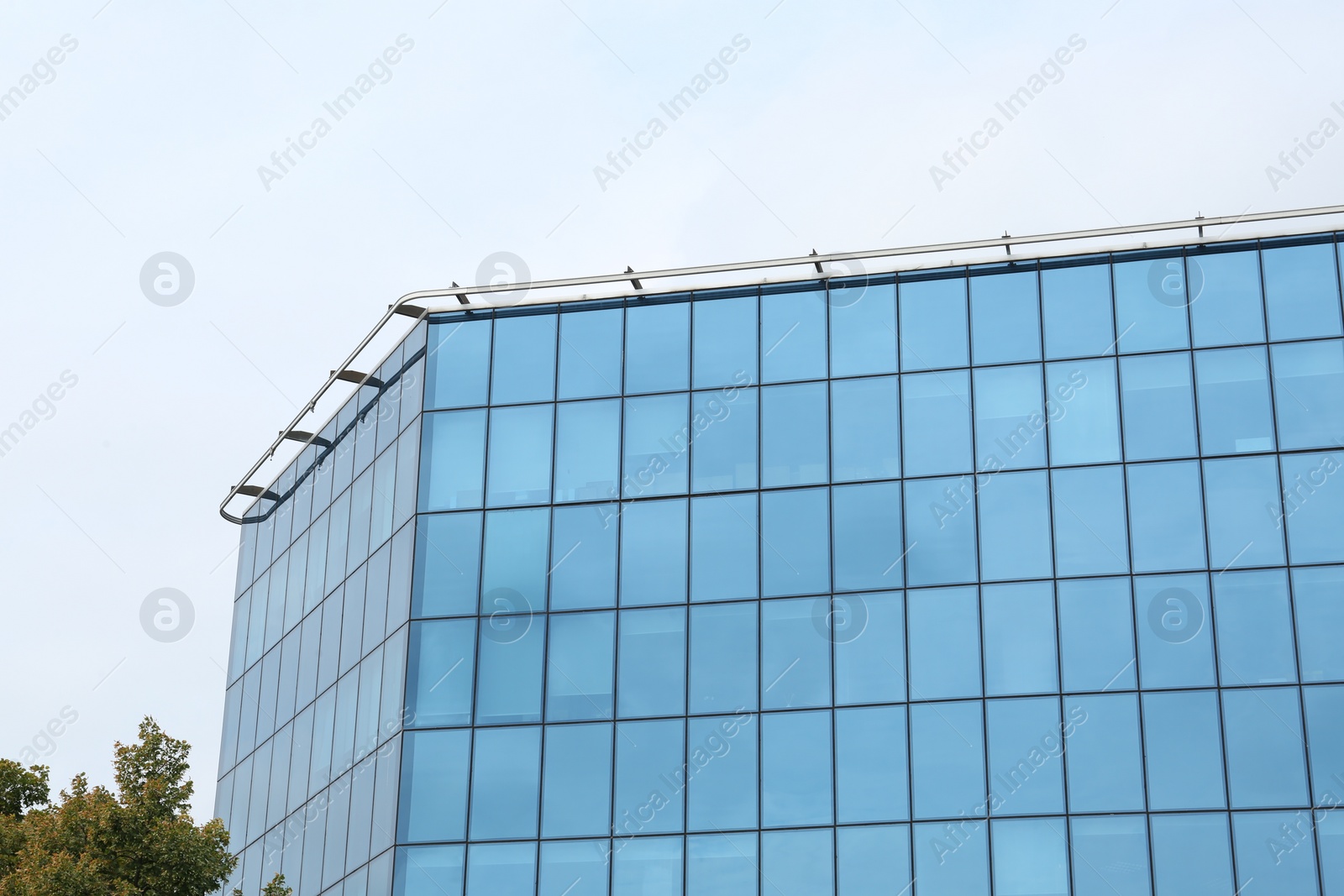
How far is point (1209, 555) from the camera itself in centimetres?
3231

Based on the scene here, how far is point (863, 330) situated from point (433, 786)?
13.2 metres

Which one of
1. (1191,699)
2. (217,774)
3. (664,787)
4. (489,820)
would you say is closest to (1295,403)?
(1191,699)

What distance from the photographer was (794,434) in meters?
34.9

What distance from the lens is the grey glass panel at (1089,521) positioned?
32.7m

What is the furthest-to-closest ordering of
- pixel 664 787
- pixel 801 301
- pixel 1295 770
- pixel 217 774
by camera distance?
pixel 217 774 → pixel 801 301 → pixel 664 787 → pixel 1295 770

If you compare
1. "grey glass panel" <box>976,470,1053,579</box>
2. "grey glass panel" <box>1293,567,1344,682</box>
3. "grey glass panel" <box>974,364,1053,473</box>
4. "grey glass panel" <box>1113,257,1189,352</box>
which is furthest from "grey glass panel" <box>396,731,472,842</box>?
"grey glass panel" <box>1293,567,1344,682</box>

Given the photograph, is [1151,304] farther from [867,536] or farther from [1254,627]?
[867,536]

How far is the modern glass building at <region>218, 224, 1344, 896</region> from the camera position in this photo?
Result: 31.3m

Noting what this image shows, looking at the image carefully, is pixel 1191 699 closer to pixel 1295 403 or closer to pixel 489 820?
pixel 1295 403

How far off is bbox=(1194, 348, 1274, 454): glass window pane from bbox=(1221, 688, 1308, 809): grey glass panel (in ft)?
16.5

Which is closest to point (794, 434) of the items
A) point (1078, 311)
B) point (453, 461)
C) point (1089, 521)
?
point (1089, 521)

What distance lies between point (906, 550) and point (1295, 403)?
833 centimetres

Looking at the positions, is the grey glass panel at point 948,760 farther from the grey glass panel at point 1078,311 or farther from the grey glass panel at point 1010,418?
the grey glass panel at point 1078,311

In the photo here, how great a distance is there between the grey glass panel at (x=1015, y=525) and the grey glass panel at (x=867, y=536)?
5.70 ft
